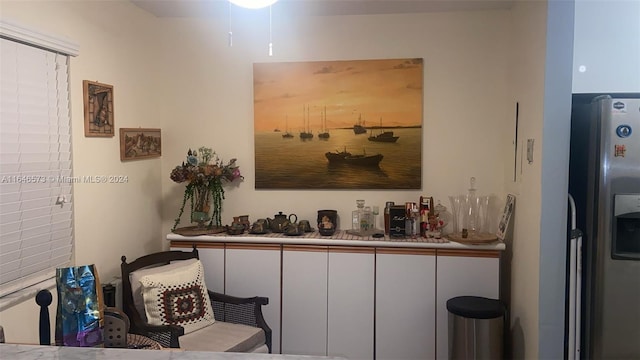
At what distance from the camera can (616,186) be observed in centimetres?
273

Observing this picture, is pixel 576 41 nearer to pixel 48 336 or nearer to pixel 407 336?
pixel 407 336

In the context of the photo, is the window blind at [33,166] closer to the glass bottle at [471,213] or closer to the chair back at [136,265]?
the chair back at [136,265]

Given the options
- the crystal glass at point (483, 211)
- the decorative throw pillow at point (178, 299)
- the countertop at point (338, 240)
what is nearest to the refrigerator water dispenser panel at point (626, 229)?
the countertop at point (338, 240)

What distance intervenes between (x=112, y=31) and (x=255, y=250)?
169 cm

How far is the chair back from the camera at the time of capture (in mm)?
3010

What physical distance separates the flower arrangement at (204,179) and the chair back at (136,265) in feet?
0.98

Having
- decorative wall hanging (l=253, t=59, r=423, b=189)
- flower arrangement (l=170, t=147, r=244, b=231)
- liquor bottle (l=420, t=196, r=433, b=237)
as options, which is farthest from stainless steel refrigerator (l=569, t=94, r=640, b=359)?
flower arrangement (l=170, t=147, r=244, b=231)

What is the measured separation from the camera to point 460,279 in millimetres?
3393

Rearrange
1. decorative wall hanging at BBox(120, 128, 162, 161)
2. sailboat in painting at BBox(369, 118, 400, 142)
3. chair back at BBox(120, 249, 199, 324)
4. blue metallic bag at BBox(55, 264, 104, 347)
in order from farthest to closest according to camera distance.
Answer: sailboat in painting at BBox(369, 118, 400, 142)
decorative wall hanging at BBox(120, 128, 162, 161)
chair back at BBox(120, 249, 199, 324)
blue metallic bag at BBox(55, 264, 104, 347)

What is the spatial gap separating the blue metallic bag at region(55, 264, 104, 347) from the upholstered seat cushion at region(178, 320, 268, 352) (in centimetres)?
112

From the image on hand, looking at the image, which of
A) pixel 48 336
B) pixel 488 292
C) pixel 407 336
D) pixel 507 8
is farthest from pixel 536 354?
pixel 48 336

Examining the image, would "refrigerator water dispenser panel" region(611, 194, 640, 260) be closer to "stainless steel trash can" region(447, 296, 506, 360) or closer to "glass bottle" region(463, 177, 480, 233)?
"stainless steel trash can" region(447, 296, 506, 360)

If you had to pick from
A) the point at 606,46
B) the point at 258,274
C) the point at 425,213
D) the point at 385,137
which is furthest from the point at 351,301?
the point at 606,46

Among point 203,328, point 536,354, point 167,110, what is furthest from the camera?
point 167,110
